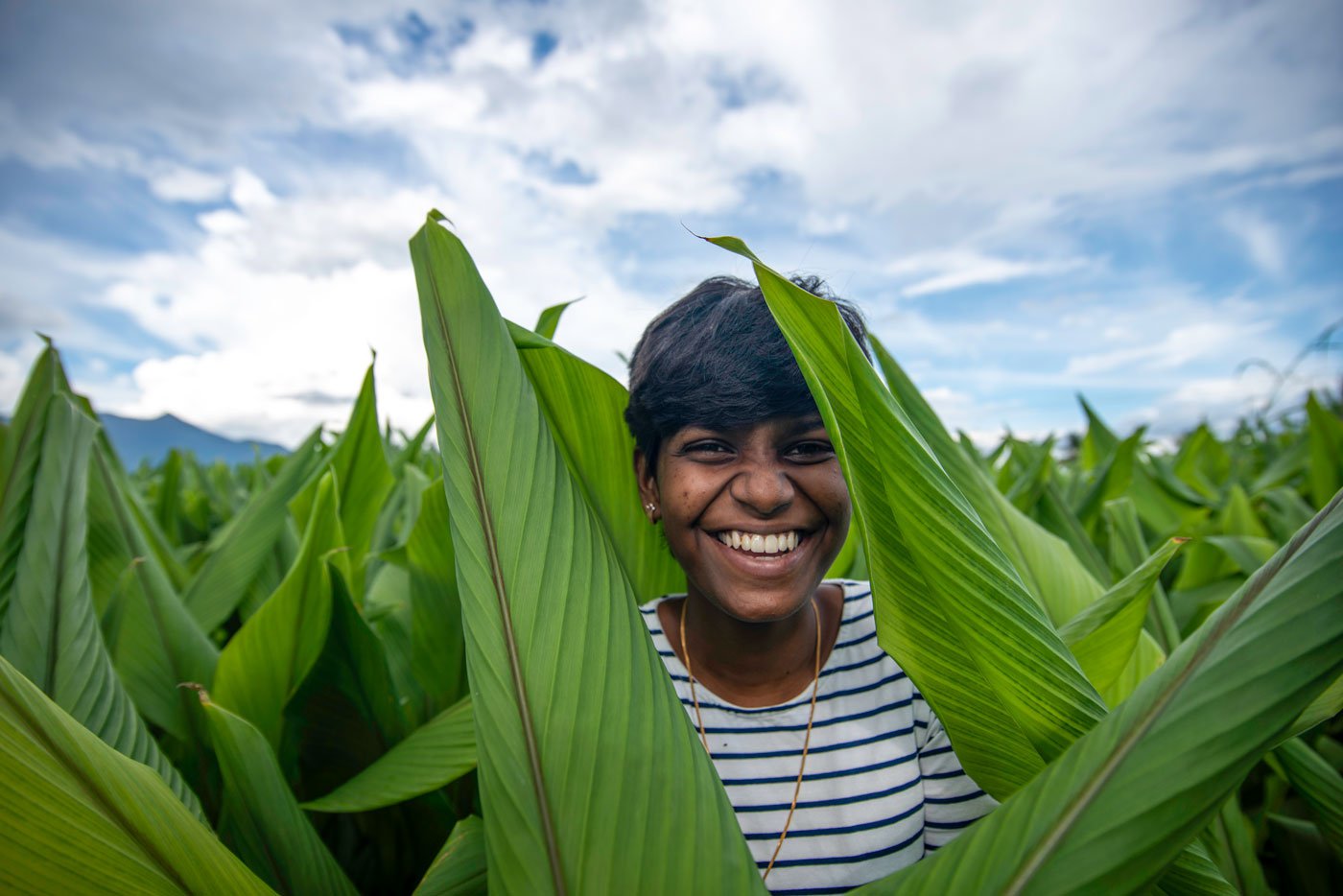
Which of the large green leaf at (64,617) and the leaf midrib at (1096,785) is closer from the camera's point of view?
the leaf midrib at (1096,785)

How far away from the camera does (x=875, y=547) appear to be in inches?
23.5

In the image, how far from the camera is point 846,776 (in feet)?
2.86

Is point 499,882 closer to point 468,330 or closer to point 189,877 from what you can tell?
point 189,877

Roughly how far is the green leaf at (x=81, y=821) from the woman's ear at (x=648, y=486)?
567mm

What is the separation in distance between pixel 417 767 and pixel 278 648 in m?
0.26

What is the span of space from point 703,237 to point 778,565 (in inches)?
16.3

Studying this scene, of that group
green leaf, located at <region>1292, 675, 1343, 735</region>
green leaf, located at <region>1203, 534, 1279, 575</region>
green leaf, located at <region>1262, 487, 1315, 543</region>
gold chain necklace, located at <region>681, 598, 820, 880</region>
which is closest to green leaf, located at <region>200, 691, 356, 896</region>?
gold chain necklace, located at <region>681, 598, 820, 880</region>

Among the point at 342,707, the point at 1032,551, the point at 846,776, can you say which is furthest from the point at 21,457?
the point at 1032,551

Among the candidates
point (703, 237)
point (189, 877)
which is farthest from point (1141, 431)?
point (189, 877)

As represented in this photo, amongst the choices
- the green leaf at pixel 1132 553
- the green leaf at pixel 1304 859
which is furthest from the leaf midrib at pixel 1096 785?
the green leaf at pixel 1304 859

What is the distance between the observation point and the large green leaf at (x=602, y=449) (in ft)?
2.88

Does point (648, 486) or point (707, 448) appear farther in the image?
point (648, 486)

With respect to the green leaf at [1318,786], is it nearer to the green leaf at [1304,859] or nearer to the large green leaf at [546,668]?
the green leaf at [1304,859]

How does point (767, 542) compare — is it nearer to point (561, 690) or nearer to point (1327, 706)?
point (561, 690)
